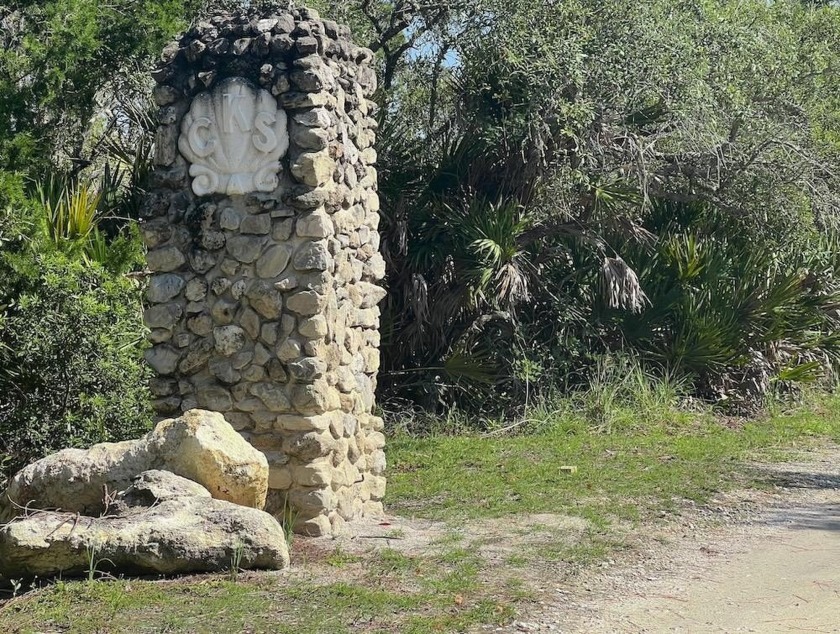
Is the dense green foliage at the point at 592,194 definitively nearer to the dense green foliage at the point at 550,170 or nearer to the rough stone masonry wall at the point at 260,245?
the dense green foliage at the point at 550,170

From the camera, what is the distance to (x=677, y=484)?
916cm

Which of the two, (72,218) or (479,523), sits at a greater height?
(72,218)

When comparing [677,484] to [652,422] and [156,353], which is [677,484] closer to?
[652,422]

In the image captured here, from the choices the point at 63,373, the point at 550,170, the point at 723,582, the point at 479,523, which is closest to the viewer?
the point at 723,582

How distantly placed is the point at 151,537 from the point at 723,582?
3.13 m

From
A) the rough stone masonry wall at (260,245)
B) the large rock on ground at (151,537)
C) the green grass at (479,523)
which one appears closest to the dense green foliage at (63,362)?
the rough stone masonry wall at (260,245)

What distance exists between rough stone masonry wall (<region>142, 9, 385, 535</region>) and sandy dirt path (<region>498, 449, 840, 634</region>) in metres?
1.83

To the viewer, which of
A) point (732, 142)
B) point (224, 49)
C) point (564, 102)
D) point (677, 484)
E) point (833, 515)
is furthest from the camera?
point (732, 142)

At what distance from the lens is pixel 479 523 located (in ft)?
25.6

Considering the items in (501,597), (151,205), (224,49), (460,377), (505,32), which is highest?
(505,32)

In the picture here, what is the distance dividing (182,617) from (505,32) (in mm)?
8331

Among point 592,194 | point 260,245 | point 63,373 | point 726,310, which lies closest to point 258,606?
point 260,245

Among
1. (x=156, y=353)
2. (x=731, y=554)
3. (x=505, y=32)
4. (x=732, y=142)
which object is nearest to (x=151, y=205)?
(x=156, y=353)

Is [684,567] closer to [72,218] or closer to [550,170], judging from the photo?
[72,218]
